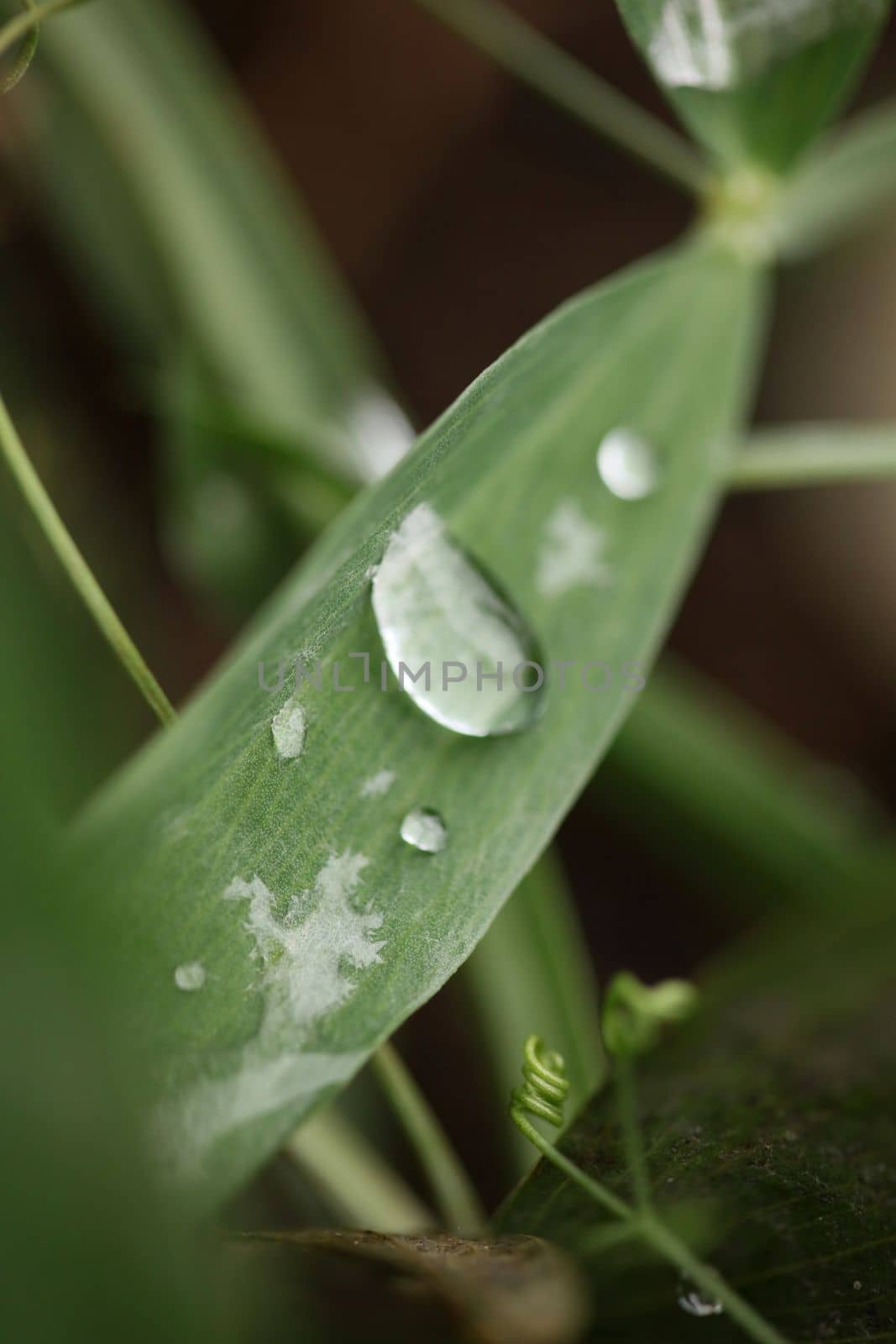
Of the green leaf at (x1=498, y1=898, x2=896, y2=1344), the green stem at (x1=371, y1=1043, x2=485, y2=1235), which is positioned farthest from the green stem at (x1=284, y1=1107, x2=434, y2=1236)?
the green leaf at (x1=498, y1=898, x2=896, y2=1344)

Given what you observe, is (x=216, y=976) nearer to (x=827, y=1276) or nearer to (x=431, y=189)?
(x=827, y=1276)

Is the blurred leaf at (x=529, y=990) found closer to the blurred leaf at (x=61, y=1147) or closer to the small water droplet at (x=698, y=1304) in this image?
the small water droplet at (x=698, y=1304)

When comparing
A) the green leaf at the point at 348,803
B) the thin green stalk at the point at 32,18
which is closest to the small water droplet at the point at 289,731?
the green leaf at the point at 348,803

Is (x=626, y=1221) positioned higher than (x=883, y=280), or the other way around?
(x=883, y=280)

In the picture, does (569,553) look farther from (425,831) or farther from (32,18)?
(32,18)

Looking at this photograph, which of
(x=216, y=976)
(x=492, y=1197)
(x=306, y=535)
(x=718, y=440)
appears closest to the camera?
(x=216, y=976)

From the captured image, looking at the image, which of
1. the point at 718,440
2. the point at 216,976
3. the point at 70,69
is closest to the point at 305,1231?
the point at 216,976
